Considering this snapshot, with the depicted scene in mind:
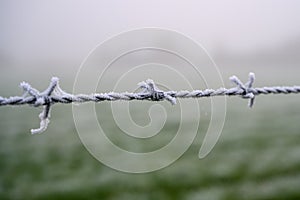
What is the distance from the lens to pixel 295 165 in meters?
4.61

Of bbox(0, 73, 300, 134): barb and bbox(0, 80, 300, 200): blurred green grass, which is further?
bbox(0, 80, 300, 200): blurred green grass

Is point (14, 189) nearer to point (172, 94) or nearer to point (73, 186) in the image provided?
point (73, 186)

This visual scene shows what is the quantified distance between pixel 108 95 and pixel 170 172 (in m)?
3.76

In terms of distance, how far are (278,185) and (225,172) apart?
954 mm

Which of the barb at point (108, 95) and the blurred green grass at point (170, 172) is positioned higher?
the blurred green grass at point (170, 172)

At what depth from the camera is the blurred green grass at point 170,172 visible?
3.70 metres

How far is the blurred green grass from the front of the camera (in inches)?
146

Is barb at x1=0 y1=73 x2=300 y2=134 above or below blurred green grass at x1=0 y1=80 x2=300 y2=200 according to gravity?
below

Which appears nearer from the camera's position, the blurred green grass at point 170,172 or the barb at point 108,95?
the barb at point 108,95

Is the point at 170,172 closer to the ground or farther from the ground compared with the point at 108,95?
farther from the ground

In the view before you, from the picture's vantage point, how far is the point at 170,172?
4371 millimetres

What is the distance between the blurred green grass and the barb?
111 inches

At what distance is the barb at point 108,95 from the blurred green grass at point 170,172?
282 centimetres

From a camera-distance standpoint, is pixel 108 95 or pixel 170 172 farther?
pixel 170 172
